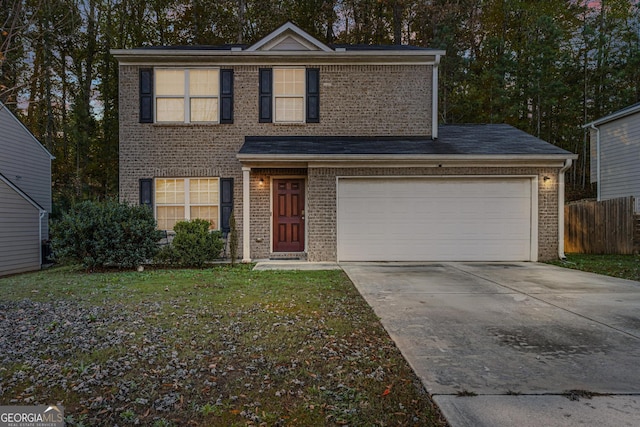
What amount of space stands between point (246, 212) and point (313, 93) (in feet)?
13.0

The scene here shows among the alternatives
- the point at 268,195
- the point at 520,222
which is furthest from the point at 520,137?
the point at 268,195

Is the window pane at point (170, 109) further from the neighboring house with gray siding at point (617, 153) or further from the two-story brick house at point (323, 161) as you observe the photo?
the neighboring house with gray siding at point (617, 153)

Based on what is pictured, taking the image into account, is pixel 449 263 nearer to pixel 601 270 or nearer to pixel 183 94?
pixel 601 270

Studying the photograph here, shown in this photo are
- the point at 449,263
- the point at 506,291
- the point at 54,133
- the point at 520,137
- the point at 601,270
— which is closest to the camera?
the point at 506,291

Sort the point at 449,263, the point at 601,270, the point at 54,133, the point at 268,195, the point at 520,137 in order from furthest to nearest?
the point at 54,133 < the point at 520,137 < the point at 268,195 < the point at 449,263 < the point at 601,270

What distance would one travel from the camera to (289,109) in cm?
1071

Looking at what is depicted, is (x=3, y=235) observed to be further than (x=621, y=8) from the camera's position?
No

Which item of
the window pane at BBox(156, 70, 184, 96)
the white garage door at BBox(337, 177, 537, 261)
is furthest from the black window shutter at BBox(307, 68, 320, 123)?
the window pane at BBox(156, 70, 184, 96)

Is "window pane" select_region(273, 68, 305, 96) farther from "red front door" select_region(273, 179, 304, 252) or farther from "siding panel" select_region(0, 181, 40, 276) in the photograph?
"siding panel" select_region(0, 181, 40, 276)

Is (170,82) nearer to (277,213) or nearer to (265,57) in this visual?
(265,57)

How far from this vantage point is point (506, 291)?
603cm

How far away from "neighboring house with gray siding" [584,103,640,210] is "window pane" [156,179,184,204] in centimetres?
1547

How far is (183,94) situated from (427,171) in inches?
281

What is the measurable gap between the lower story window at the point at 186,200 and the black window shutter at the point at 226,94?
1.81m
